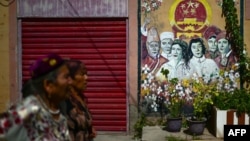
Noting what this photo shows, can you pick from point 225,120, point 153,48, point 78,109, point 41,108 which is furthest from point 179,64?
point 41,108

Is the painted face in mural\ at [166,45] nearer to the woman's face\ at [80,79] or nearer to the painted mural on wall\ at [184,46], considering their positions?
the painted mural on wall\ at [184,46]

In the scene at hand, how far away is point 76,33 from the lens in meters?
9.05

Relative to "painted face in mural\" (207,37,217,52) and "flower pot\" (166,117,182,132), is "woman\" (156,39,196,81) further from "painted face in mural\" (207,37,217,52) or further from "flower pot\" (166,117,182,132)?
"flower pot\" (166,117,182,132)

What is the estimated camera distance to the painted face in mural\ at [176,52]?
8.88 metres

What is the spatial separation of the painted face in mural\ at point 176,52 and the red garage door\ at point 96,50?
0.99 metres

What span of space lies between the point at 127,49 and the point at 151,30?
629 mm

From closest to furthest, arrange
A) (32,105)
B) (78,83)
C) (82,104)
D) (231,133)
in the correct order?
(32,105)
(78,83)
(82,104)
(231,133)

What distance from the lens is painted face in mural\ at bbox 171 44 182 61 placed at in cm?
888

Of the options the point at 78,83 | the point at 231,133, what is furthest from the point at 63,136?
the point at 231,133

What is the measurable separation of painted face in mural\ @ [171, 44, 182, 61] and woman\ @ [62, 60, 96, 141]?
468 cm

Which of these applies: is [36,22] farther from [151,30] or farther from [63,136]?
[63,136]

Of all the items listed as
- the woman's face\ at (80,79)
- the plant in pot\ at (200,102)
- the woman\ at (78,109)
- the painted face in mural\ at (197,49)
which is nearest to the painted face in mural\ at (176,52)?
the painted face in mural\ at (197,49)

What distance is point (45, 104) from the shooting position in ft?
10.3

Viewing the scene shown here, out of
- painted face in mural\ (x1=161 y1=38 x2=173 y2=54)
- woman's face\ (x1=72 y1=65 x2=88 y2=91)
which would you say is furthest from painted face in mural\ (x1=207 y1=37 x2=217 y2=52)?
woman's face\ (x1=72 y1=65 x2=88 y2=91)
